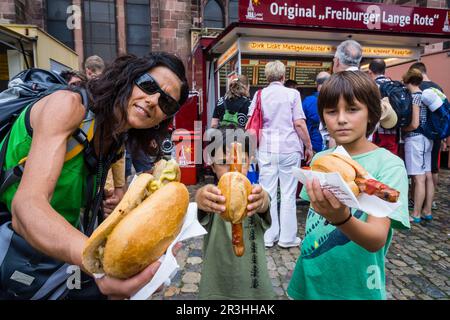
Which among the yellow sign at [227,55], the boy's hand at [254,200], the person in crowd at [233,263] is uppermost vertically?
the yellow sign at [227,55]

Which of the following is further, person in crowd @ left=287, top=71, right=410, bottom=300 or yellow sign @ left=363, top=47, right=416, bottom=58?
yellow sign @ left=363, top=47, right=416, bottom=58

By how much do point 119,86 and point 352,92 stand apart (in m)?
1.22

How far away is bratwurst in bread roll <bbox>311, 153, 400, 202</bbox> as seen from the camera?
1.03 m

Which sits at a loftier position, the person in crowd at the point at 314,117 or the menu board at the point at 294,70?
the menu board at the point at 294,70

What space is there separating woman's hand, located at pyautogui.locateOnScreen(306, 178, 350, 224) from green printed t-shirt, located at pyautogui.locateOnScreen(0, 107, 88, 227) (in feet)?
3.44

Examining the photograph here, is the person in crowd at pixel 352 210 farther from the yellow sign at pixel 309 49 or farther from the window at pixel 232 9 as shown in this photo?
the window at pixel 232 9

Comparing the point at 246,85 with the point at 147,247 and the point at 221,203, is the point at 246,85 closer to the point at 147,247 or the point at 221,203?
the point at 221,203

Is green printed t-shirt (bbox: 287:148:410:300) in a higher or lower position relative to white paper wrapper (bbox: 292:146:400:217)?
lower

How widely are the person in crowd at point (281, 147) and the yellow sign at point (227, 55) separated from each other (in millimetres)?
2686

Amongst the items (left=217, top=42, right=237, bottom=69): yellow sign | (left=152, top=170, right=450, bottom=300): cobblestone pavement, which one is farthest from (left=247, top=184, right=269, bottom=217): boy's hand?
(left=217, top=42, right=237, bottom=69): yellow sign

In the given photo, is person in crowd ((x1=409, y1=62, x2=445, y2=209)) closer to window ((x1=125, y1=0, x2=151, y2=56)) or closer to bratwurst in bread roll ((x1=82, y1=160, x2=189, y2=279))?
A: bratwurst in bread roll ((x1=82, y1=160, x2=189, y2=279))

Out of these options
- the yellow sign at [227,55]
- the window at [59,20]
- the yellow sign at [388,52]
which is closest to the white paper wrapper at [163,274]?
the yellow sign at [227,55]

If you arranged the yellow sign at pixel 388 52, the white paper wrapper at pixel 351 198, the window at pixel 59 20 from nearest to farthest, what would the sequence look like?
the white paper wrapper at pixel 351 198
the yellow sign at pixel 388 52
the window at pixel 59 20

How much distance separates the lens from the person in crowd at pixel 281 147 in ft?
13.6
